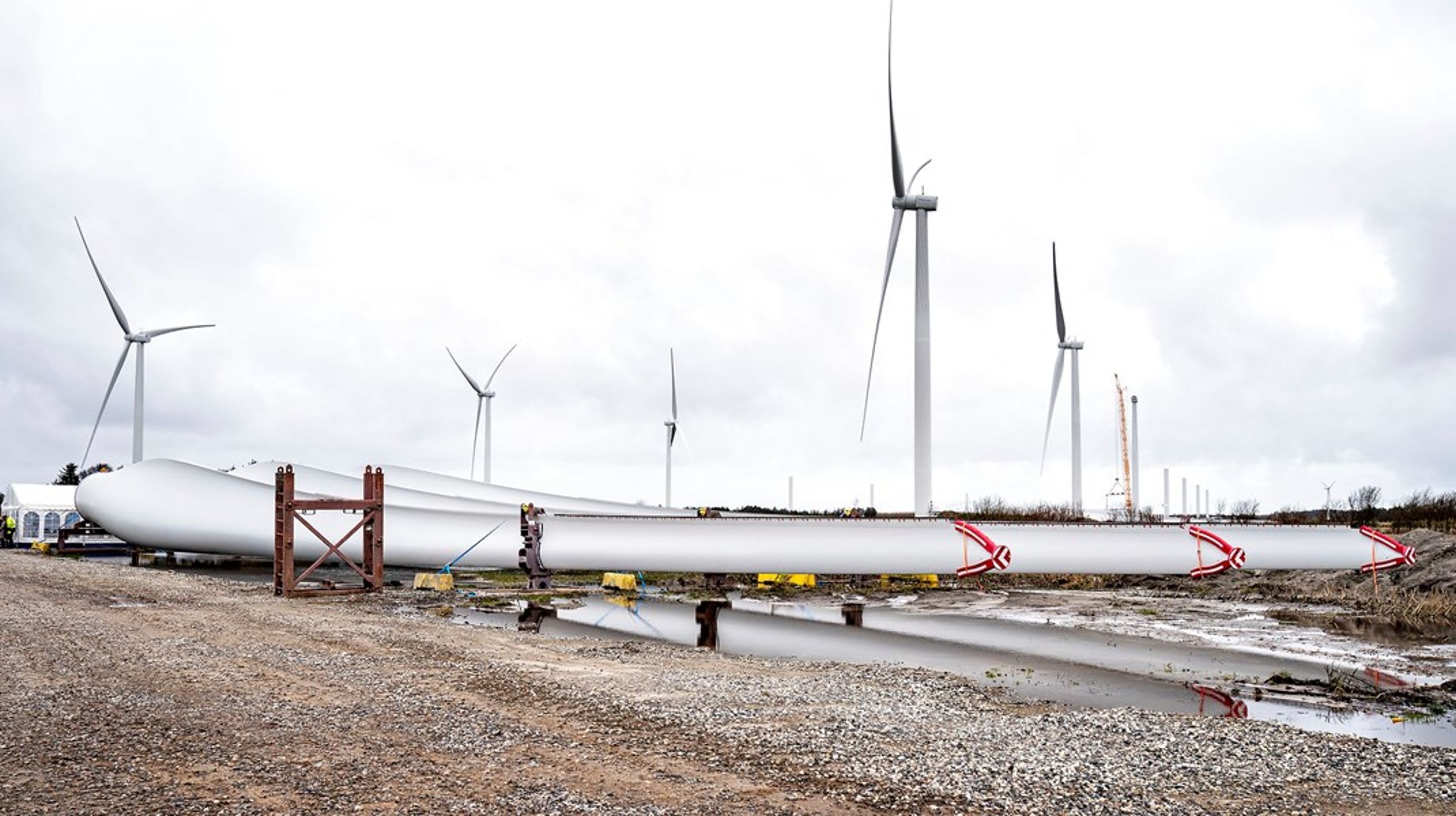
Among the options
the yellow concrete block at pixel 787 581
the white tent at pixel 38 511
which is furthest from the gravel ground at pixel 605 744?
the white tent at pixel 38 511

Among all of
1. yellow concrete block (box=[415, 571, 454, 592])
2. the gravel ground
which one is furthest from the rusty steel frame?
the gravel ground

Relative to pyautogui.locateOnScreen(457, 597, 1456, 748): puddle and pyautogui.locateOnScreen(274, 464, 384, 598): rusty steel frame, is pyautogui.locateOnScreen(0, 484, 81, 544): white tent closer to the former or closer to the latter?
pyautogui.locateOnScreen(274, 464, 384, 598): rusty steel frame

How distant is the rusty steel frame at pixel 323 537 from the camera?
87.6 feet

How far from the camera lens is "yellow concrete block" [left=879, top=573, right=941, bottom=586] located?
3297 centimetres

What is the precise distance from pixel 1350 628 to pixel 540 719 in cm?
1862

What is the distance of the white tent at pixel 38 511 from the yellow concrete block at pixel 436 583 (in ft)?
139

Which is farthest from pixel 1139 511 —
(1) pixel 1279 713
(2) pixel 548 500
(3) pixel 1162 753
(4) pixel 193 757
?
(4) pixel 193 757

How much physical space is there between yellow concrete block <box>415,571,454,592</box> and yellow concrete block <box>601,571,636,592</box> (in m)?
4.26

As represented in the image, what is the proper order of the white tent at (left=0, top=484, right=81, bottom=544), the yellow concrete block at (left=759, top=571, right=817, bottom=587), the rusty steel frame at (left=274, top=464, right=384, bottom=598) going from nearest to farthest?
the rusty steel frame at (left=274, top=464, right=384, bottom=598) < the yellow concrete block at (left=759, top=571, right=817, bottom=587) < the white tent at (left=0, top=484, right=81, bottom=544)

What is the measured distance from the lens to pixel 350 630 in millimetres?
19344

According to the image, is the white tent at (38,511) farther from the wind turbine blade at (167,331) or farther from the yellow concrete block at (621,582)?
the yellow concrete block at (621,582)

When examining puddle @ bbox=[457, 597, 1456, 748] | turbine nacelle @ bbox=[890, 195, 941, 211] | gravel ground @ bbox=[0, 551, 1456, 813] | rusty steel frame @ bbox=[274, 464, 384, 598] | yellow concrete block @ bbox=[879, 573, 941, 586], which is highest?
turbine nacelle @ bbox=[890, 195, 941, 211]

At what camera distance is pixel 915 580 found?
3397cm

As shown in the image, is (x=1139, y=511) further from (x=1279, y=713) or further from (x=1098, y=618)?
(x=1279, y=713)
